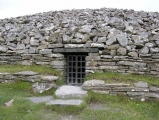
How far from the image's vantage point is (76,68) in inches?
360

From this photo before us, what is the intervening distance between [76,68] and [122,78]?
6.90 ft

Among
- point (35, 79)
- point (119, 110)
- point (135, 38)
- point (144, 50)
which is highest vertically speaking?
point (135, 38)

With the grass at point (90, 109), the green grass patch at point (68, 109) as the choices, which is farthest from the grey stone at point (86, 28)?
the green grass patch at point (68, 109)

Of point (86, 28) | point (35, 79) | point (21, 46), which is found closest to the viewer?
point (35, 79)

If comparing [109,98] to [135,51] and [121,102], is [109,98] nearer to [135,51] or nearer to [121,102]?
[121,102]

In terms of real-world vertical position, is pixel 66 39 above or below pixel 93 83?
above

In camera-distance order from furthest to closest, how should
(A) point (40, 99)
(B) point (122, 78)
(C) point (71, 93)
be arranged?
(B) point (122, 78)
(A) point (40, 99)
(C) point (71, 93)

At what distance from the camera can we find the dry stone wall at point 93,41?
815cm

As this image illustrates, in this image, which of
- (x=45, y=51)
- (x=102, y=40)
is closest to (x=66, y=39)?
(x=45, y=51)

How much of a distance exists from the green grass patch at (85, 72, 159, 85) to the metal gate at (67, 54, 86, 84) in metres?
0.97

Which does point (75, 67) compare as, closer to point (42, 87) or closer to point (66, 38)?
point (66, 38)

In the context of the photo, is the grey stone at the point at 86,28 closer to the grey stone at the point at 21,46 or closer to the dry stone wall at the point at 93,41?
the dry stone wall at the point at 93,41

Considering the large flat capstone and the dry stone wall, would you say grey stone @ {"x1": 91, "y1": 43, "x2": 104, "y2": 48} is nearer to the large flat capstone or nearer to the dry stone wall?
the dry stone wall

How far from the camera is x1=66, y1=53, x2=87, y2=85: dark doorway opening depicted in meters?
9.11
